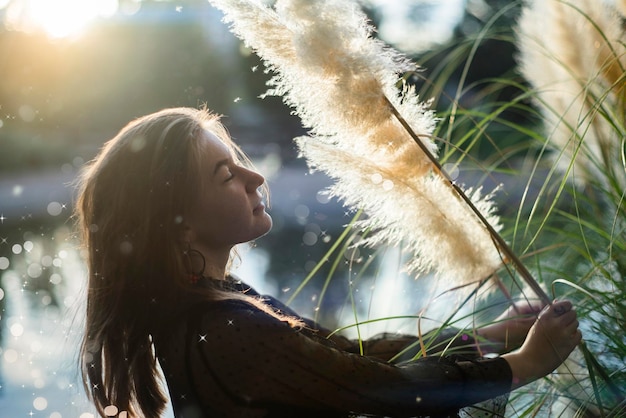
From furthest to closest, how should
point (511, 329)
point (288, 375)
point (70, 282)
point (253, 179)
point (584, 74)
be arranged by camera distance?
point (70, 282)
point (584, 74)
point (511, 329)
point (253, 179)
point (288, 375)

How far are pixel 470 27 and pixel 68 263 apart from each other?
203 cm

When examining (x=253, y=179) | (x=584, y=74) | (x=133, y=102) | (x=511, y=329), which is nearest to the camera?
(x=253, y=179)

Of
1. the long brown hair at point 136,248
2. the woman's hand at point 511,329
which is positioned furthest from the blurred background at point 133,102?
the long brown hair at point 136,248

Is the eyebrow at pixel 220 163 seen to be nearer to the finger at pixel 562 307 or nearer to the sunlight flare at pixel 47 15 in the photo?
the finger at pixel 562 307

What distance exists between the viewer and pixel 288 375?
0.74 meters

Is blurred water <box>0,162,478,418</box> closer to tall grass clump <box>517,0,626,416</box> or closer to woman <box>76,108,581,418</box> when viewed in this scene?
woman <box>76,108,581,418</box>

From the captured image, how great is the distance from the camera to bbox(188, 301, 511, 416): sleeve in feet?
2.42

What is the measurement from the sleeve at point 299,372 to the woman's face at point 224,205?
0.32 feet

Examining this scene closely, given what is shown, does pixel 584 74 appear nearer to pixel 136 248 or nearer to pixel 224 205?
pixel 224 205

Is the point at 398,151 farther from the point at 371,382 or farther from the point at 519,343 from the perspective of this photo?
the point at 519,343

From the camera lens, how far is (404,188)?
769 mm

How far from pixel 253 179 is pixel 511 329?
1.28ft

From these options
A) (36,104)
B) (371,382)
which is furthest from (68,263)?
(371,382)

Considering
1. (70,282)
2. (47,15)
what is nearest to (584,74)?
(47,15)
